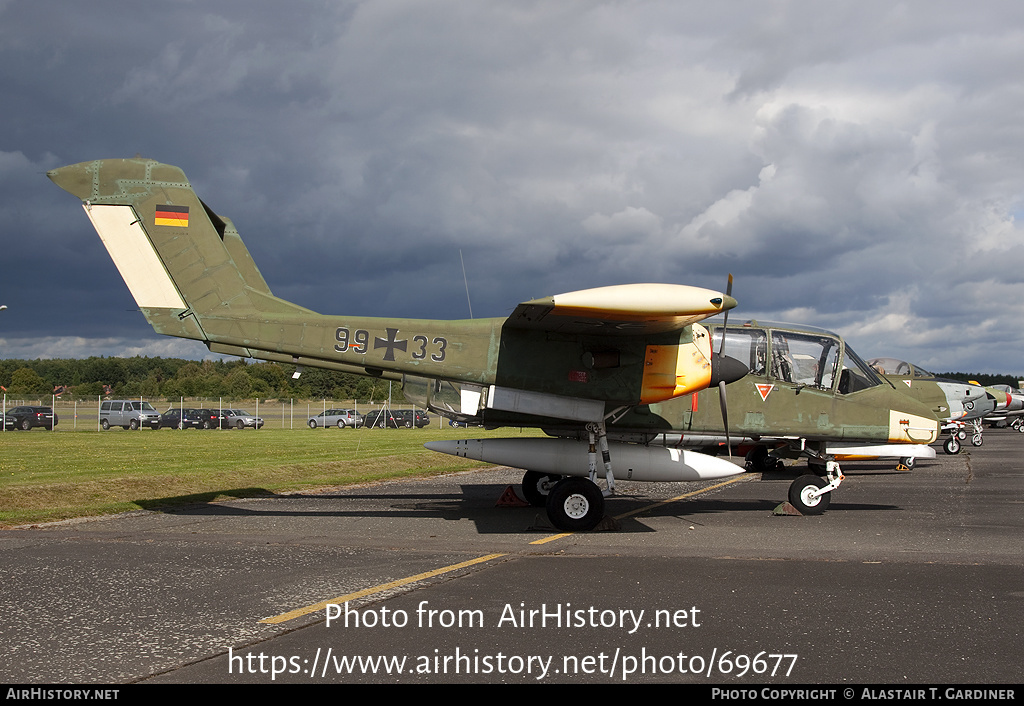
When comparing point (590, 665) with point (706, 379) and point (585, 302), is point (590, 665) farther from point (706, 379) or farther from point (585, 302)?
point (706, 379)

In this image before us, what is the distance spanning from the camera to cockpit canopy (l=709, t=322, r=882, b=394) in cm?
1281

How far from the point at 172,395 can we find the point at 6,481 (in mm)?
85398

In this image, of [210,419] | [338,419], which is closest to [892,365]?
[338,419]

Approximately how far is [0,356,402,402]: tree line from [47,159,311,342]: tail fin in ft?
216

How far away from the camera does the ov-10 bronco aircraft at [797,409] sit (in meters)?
12.7

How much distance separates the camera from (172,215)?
1175 centimetres

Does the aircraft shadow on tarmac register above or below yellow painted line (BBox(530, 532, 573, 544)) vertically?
below

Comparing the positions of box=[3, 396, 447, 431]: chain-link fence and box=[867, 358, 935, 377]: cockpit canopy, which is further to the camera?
box=[3, 396, 447, 431]: chain-link fence

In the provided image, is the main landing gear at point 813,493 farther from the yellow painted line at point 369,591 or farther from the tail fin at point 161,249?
the tail fin at point 161,249

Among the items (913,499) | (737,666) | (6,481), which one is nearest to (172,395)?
(6,481)

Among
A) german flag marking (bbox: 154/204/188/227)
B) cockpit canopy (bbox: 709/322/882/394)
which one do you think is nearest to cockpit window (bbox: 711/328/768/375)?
cockpit canopy (bbox: 709/322/882/394)

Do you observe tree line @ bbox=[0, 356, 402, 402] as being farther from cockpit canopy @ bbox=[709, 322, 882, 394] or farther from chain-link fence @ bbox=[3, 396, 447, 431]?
cockpit canopy @ bbox=[709, 322, 882, 394]

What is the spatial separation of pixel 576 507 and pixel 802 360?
509 centimetres

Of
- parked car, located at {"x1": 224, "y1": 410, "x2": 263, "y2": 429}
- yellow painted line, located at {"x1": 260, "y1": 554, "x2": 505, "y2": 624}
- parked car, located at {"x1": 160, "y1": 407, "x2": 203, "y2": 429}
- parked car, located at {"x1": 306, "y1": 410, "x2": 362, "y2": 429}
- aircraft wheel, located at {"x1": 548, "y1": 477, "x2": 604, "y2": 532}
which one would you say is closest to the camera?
yellow painted line, located at {"x1": 260, "y1": 554, "x2": 505, "y2": 624}
